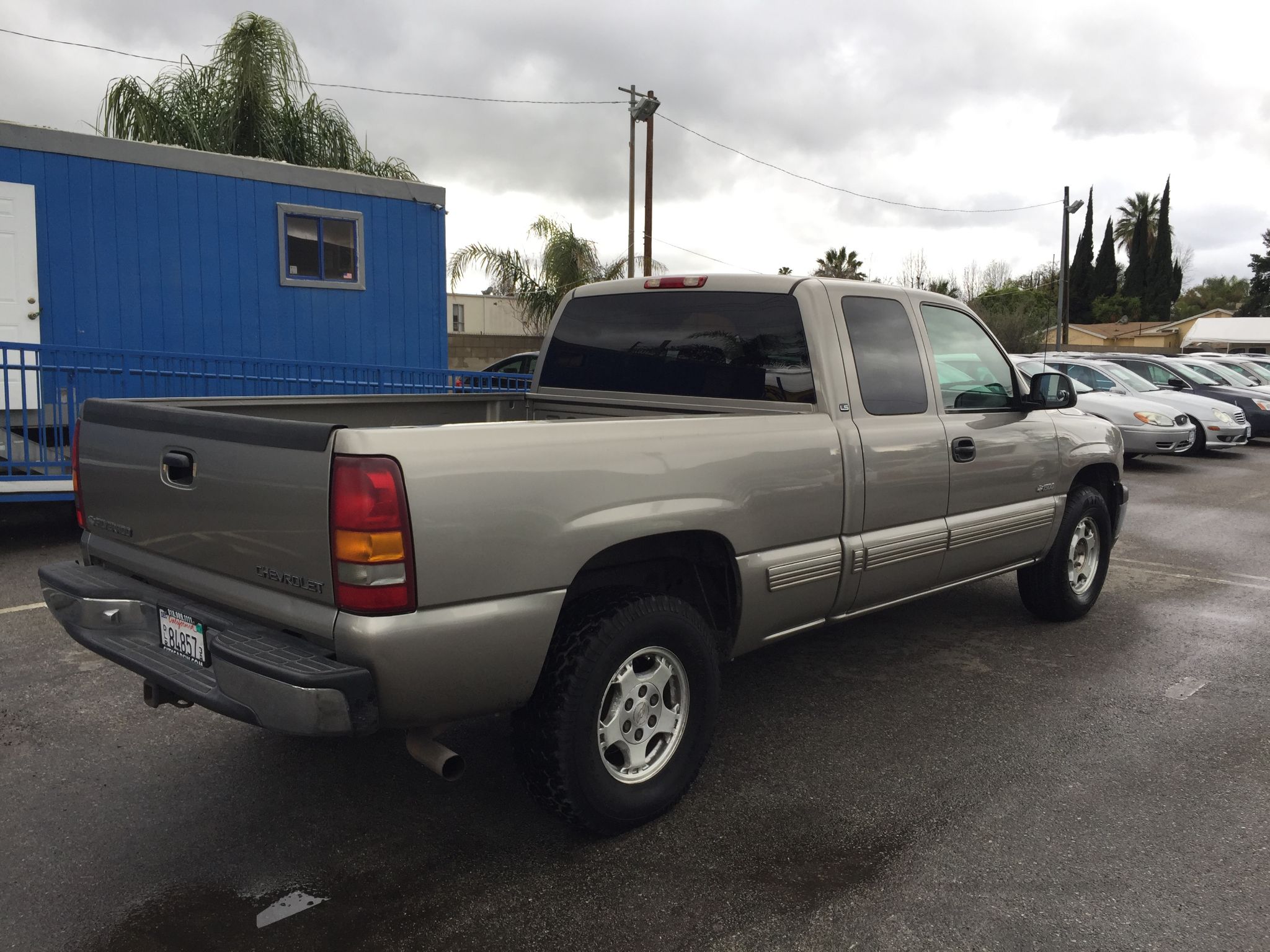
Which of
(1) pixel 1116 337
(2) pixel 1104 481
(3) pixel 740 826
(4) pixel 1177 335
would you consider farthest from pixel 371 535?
(4) pixel 1177 335

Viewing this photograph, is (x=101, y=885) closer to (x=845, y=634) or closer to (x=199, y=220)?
(x=845, y=634)


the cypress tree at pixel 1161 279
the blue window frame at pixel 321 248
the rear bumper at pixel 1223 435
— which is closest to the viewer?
the blue window frame at pixel 321 248

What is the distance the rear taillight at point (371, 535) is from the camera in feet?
8.48

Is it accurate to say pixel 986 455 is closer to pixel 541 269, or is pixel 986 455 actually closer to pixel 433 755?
pixel 433 755

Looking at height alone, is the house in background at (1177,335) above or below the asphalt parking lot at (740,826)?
above

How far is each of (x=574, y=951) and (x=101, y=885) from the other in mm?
1441

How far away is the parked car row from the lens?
1407cm

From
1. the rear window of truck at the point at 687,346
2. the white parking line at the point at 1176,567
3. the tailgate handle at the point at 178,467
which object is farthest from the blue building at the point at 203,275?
the white parking line at the point at 1176,567

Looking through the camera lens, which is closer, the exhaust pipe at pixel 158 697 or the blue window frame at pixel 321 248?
the exhaust pipe at pixel 158 697

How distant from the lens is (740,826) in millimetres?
3354

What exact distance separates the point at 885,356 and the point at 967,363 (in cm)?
75

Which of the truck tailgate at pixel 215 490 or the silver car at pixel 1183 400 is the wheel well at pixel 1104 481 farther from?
the silver car at pixel 1183 400

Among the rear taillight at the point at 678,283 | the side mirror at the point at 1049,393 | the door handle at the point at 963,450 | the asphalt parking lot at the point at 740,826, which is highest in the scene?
the rear taillight at the point at 678,283

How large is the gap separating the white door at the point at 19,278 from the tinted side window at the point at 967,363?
8635 millimetres
